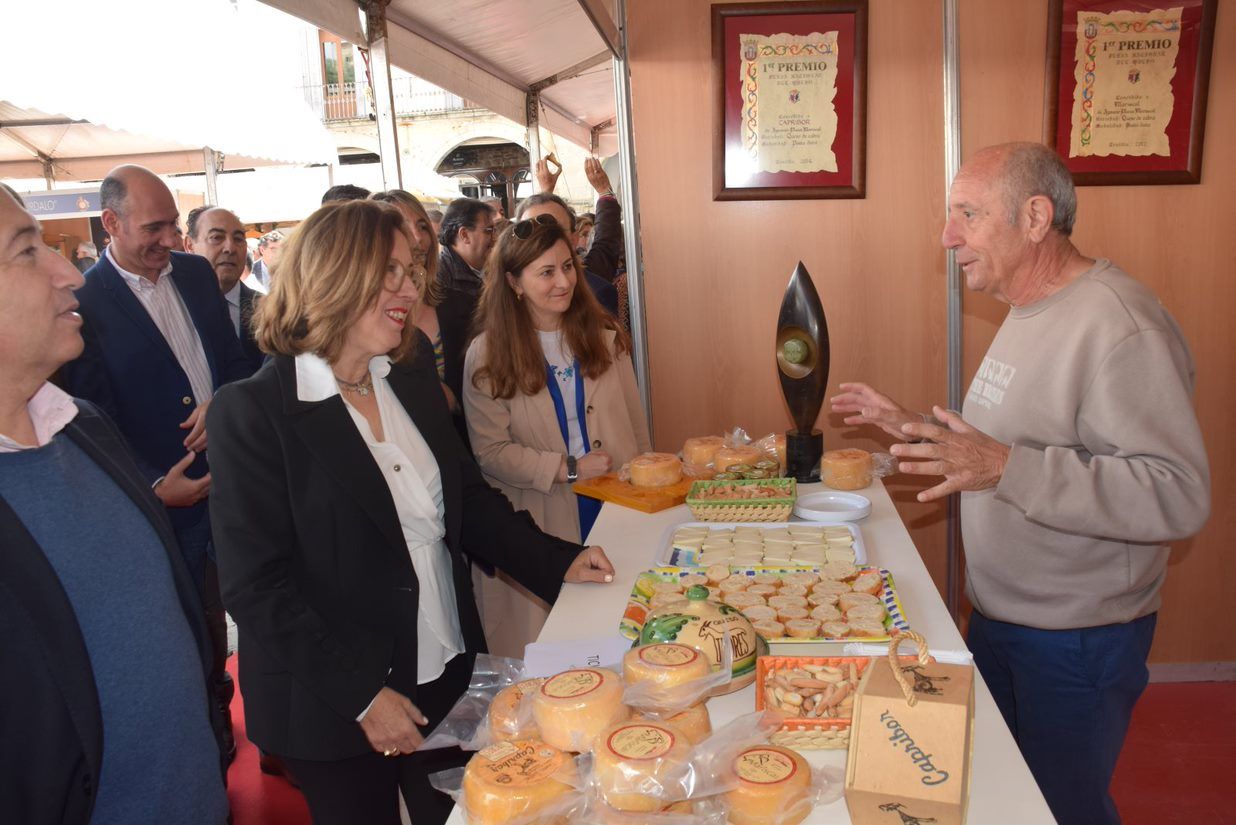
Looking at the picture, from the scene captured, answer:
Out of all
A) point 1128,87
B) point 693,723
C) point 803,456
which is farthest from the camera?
point 1128,87

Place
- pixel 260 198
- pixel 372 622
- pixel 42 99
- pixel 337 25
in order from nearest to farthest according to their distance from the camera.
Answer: pixel 372 622 → pixel 337 25 → pixel 42 99 → pixel 260 198

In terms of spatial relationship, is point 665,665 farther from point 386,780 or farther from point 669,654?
point 386,780

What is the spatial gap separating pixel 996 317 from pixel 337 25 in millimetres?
2778

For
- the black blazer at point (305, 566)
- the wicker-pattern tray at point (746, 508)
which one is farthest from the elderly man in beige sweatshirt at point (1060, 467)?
the black blazer at point (305, 566)

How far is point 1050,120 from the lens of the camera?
3.40m

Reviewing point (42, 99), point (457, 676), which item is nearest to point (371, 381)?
point (457, 676)

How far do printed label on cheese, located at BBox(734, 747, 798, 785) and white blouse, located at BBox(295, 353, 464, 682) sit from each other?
101cm

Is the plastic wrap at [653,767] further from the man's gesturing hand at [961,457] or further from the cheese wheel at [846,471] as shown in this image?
the cheese wheel at [846,471]

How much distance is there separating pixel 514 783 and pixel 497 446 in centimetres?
194

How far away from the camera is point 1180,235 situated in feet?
11.4

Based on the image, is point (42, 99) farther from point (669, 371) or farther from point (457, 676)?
point (457, 676)

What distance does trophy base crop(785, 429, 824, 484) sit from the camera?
105 inches

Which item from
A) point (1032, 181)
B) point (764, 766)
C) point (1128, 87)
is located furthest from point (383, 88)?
point (764, 766)

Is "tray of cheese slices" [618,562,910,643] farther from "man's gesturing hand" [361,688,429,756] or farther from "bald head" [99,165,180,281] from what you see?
"bald head" [99,165,180,281]
